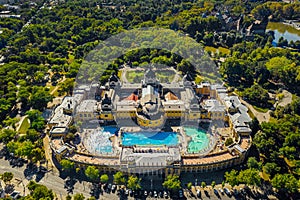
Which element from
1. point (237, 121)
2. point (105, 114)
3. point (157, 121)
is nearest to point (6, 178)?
point (105, 114)

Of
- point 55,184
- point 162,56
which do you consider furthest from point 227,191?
point 162,56

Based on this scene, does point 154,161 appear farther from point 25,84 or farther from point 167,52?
point 167,52

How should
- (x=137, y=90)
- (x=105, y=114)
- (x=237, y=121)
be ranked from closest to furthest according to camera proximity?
(x=237, y=121) < (x=105, y=114) < (x=137, y=90)

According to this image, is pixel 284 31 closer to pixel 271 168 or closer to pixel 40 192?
pixel 271 168

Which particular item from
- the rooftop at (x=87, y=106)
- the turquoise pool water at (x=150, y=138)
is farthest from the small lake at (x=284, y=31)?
the rooftop at (x=87, y=106)

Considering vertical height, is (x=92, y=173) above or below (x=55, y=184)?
above

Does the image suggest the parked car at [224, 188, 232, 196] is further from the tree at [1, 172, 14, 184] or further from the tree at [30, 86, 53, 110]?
the tree at [30, 86, 53, 110]
